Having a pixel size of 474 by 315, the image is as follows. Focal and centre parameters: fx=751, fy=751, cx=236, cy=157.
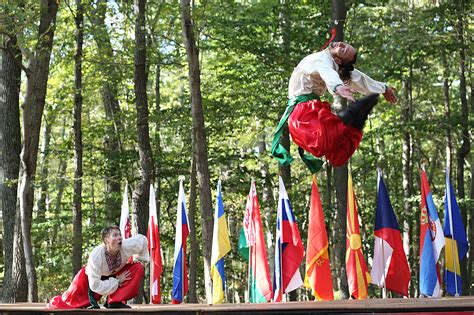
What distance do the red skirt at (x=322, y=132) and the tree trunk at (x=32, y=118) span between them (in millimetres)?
5848

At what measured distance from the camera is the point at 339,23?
44.0ft

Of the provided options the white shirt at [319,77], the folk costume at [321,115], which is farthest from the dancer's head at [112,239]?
the white shirt at [319,77]

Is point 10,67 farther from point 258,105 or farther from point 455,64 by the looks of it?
point 455,64

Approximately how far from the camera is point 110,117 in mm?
18906

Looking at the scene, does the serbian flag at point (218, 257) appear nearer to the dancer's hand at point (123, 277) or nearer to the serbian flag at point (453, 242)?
the serbian flag at point (453, 242)

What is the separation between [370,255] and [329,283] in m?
7.88

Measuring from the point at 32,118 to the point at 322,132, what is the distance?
6.85 m

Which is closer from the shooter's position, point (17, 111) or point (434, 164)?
point (17, 111)

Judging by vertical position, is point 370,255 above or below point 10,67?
below

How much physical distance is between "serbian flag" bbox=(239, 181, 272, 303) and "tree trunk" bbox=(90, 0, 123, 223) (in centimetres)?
500

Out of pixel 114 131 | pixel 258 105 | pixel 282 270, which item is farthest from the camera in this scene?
pixel 114 131

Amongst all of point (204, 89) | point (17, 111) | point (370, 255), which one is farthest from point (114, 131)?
point (370, 255)

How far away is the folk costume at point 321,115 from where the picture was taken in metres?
6.15

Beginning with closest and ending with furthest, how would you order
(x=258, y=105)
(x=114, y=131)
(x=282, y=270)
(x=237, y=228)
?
(x=282, y=270) → (x=258, y=105) → (x=114, y=131) → (x=237, y=228)
